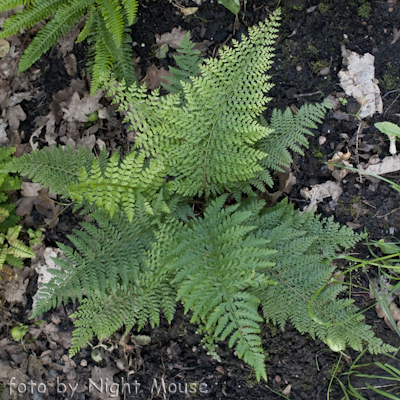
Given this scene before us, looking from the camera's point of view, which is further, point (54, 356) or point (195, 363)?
point (54, 356)

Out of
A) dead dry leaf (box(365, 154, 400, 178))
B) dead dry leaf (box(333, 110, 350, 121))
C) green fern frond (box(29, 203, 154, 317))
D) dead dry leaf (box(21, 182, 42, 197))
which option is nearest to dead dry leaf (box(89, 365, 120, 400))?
green fern frond (box(29, 203, 154, 317))

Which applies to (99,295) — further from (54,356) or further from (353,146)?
(353,146)

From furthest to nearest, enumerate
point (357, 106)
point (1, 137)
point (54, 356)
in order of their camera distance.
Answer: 1. point (1, 137)
2. point (54, 356)
3. point (357, 106)

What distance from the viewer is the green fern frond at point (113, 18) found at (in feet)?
9.80

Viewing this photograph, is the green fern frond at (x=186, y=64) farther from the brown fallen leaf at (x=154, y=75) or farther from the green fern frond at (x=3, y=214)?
the green fern frond at (x=3, y=214)

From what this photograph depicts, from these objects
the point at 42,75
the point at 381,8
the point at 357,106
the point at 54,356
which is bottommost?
the point at 54,356

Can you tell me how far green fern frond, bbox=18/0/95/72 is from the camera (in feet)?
10.4

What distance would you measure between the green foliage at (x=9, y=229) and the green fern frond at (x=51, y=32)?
86 centimetres

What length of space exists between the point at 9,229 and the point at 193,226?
2037 millimetres

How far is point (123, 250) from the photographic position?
2.69 metres

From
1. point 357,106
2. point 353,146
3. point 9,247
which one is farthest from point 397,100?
point 9,247

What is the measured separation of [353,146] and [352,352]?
5.98 ft

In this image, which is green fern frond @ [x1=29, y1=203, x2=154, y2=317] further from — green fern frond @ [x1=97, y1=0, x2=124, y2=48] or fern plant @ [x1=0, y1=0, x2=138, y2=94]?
green fern frond @ [x1=97, y1=0, x2=124, y2=48]

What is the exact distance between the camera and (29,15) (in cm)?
310
